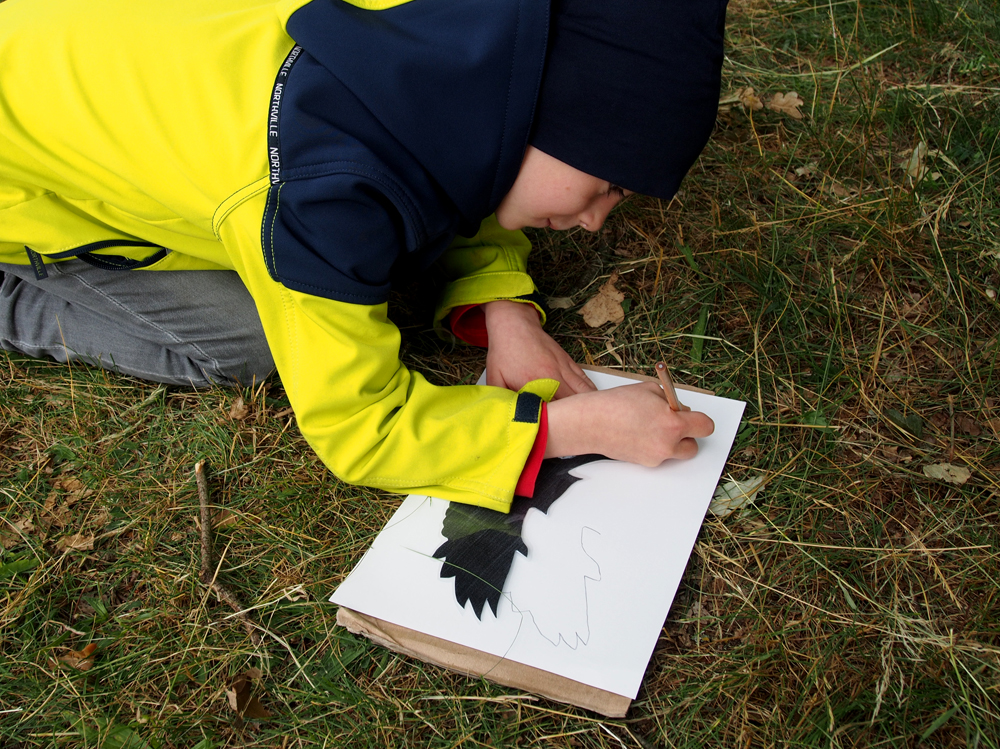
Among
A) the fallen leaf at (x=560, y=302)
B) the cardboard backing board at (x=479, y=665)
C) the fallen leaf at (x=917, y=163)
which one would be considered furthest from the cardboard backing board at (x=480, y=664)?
the fallen leaf at (x=917, y=163)

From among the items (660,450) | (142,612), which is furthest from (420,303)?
(142,612)

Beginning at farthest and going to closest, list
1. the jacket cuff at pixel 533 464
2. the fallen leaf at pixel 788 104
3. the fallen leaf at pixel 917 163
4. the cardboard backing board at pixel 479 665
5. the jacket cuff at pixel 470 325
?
1. the fallen leaf at pixel 788 104
2. the fallen leaf at pixel 917 163
3. the jacket cuff at pixel 470 325
4. the jacket cuff at pixel 533 464
5. the cardboard backing board at pixel 479 665

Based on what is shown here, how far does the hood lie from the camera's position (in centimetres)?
114

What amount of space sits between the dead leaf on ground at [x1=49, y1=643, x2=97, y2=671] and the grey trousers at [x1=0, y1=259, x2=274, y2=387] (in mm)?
608

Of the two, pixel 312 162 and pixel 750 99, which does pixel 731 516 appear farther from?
pixel 750 99

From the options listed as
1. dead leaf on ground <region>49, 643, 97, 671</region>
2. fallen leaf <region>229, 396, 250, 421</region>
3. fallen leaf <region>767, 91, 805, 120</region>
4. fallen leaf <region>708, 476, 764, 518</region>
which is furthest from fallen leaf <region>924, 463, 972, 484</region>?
dead leaf on ground <region>49, 643, 97, 671</region>

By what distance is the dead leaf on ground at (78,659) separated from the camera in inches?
50.0

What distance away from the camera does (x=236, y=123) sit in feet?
4.01

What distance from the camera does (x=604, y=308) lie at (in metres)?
1.78

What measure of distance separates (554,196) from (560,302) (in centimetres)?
55

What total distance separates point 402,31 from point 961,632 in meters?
1.30

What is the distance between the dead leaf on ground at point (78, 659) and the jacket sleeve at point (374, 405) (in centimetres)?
51

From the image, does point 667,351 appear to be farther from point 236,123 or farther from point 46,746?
point 46,746

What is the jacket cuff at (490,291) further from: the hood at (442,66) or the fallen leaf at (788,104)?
the fallen leaf at (788,104)
